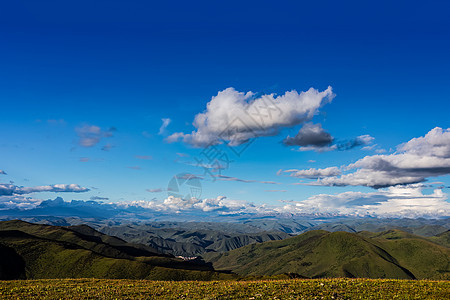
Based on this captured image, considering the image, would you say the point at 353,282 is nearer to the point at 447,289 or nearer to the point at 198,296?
the point at 447,289

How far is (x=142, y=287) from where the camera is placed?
31.7 meters

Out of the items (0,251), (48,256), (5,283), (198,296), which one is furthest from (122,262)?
(198,296)

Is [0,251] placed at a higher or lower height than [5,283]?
lower

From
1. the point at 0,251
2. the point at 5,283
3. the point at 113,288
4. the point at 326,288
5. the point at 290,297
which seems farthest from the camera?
the point at 0,251

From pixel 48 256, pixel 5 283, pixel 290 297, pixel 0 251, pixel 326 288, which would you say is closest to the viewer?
pixel 290 297

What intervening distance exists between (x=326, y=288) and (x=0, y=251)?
229 meters

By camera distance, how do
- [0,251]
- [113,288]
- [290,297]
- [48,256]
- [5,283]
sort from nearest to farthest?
Answer: [290,297] → [113,288] → [5,283] → [0,251] → [48,256]

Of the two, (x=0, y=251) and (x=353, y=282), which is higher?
(x=353, y=282)

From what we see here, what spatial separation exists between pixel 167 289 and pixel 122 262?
17631cm

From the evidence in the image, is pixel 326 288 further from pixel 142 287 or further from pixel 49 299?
pixel 49 299

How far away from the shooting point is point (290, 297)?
83.0ft

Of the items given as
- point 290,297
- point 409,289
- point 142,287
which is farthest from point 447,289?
point 142,287

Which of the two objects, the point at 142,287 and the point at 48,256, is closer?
the point at 142,287

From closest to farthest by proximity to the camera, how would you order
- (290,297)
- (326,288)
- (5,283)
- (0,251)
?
(290,297), (326,288), (5,283), (0,251)
